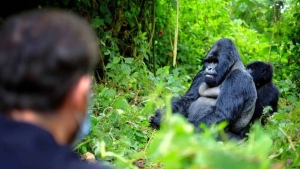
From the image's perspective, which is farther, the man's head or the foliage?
the foliage

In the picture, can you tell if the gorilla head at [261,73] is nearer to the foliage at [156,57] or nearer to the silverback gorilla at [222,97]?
the foliage at [156,57]

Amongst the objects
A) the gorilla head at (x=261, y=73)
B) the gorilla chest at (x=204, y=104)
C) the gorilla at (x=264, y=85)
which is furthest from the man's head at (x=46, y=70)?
the gorilla head at (x=261, y=73)

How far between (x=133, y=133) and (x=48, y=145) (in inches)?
132

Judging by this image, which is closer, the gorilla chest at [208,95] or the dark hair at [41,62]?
the dark hair at [41,62]

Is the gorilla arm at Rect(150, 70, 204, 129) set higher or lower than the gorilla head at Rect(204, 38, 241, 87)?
lower

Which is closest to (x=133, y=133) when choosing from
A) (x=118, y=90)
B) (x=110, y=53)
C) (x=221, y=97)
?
(x=221, y=97)

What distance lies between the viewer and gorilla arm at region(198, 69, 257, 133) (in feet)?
14.7

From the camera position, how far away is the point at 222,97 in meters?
4.51

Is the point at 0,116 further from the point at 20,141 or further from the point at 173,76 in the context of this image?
the point at 173,76

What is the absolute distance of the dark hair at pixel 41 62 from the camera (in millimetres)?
1019

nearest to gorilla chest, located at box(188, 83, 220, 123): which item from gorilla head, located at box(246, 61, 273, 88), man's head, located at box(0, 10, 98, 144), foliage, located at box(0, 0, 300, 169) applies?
foliage, located at box(0, 0, 300, 169)

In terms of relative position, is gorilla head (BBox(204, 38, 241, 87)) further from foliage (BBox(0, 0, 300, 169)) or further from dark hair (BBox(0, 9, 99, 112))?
dark hair (BBox(0, 9, 99, 112))

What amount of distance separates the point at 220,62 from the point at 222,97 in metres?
0.34

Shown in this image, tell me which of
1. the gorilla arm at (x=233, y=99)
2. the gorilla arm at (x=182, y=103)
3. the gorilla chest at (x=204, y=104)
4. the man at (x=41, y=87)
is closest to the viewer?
the man at (x=41, y=87)
